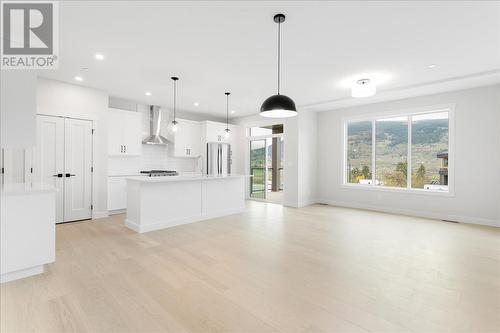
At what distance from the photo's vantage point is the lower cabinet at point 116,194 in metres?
5.85

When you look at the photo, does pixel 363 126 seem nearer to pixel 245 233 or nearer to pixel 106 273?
pixel 245 233

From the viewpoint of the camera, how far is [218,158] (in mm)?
8297

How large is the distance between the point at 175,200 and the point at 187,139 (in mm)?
3112

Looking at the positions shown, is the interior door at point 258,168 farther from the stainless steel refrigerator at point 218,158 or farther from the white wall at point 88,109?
the white wall at point 88,109

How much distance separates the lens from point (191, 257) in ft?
10.9

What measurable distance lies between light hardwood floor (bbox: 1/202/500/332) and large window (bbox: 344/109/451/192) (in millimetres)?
1812

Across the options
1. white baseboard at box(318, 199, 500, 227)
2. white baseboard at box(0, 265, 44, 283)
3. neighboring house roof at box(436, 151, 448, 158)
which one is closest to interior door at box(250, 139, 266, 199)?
white baseboard at box(318, 199, 500, 227)

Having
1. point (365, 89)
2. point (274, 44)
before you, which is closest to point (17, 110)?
point (274, 44)

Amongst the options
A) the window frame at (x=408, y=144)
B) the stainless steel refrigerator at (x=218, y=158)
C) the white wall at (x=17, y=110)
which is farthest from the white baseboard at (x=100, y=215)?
the window frame at (x=408, y=144)

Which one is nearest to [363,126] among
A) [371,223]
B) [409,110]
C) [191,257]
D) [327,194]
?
[409,110]

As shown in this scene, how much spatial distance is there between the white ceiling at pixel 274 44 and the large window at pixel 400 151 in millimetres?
936

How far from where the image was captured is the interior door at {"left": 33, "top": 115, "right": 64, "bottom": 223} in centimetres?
474

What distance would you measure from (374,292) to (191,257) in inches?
86.9

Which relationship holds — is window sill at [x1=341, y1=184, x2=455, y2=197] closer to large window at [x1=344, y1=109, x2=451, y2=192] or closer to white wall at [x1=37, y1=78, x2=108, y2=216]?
large window at [x1=344, y1=109, x2=451, y2=192]
